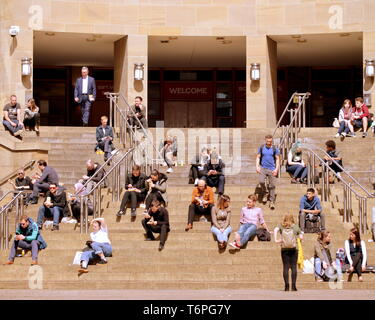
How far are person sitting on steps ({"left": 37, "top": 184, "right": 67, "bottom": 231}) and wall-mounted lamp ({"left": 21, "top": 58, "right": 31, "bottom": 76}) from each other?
962 centimetres

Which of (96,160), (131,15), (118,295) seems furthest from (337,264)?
(131,15)

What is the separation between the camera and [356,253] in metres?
20.0

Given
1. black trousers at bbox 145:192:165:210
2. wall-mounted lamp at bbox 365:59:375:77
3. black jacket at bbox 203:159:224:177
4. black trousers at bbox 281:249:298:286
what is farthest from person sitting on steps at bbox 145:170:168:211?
wall-mounted lamp at bbox 365:59:375:77

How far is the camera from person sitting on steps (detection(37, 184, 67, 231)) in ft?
72.8

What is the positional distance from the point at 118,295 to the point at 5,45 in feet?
49.8

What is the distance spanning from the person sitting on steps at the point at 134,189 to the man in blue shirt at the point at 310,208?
3.56m

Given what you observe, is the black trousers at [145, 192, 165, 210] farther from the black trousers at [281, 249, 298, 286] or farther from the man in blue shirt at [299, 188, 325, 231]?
the black trousers at [281, 249, 298, 286]

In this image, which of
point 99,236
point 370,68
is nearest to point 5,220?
point 99,236

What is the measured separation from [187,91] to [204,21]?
7.50 meters

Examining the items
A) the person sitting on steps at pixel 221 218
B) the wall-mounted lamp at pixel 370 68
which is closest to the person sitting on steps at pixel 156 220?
the person sitting on steps at pixel 221 218

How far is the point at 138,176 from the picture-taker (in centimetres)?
2317

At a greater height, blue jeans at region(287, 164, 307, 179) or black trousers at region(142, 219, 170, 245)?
blue jeans at region(287, 164, 307, 179)

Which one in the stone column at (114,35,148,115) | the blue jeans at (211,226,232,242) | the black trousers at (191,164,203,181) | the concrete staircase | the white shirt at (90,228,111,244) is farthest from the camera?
the stone column at (114,35,148,115)
